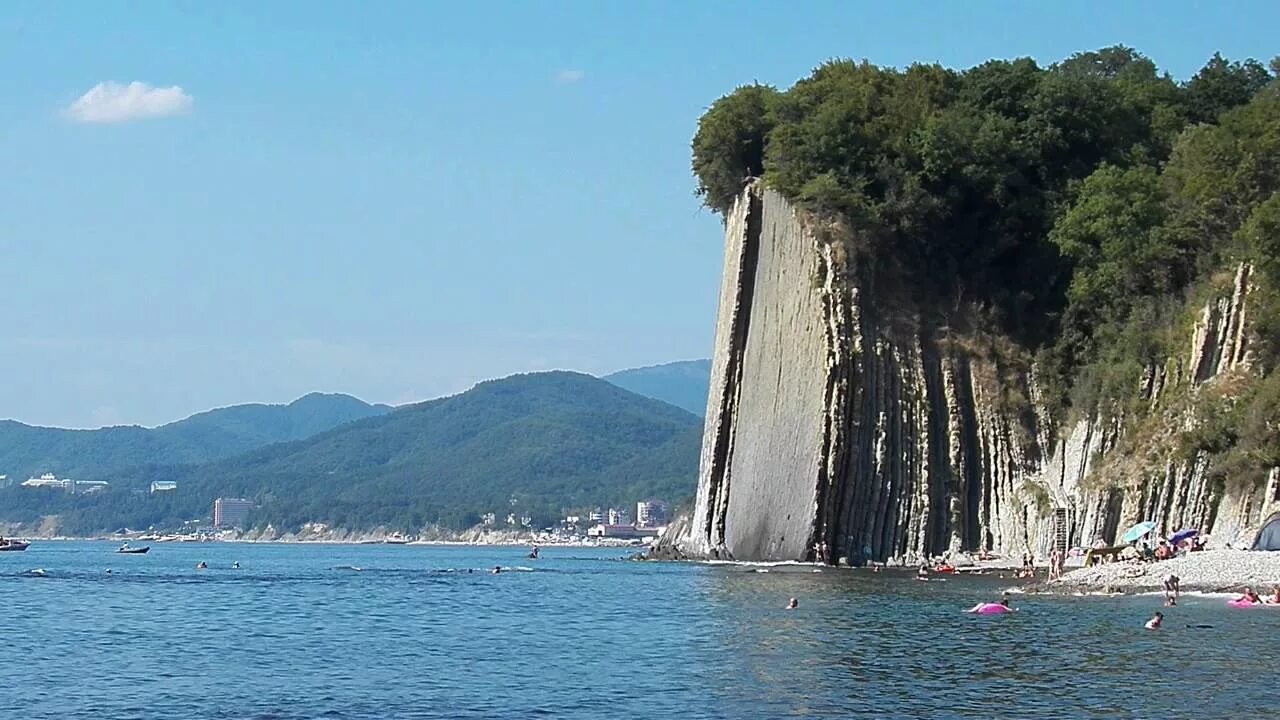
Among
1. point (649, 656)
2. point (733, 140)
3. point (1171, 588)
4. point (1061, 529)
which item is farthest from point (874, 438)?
point (649, 656)

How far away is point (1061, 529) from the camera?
67.5 meters

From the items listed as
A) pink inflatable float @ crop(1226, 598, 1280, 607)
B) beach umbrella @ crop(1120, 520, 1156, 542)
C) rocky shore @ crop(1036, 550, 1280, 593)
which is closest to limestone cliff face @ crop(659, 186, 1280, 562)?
beach umbrella @ crop(1120, 520, 1156, 542)

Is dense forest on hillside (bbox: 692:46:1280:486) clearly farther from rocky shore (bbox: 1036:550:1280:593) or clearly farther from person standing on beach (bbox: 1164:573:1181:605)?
person standing on beach (bbox: 1164:573:1181:605)

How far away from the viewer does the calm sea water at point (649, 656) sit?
102 ft

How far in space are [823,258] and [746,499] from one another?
11.0 metres

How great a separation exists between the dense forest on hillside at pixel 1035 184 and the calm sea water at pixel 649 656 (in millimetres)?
14923

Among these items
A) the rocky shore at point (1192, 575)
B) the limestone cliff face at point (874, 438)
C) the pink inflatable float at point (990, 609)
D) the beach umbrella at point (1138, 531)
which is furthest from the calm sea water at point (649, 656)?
the limestone cliff face at point (874, 438)

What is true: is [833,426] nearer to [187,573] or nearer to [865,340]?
[865,340]

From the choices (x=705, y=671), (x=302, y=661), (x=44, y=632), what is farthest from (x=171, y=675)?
(x=44, y=632)

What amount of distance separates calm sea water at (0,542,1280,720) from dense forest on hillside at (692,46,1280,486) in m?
14.9

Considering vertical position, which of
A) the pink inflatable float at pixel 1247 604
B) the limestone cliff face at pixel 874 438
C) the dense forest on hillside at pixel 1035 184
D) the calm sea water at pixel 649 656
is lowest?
the calm sea water at pixel 649 656

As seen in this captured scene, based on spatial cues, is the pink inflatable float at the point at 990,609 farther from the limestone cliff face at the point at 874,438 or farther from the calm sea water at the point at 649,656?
the limestone cliff face at the point at 874,438

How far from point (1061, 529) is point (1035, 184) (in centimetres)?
1771

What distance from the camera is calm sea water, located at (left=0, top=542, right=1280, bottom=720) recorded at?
31031 mm
